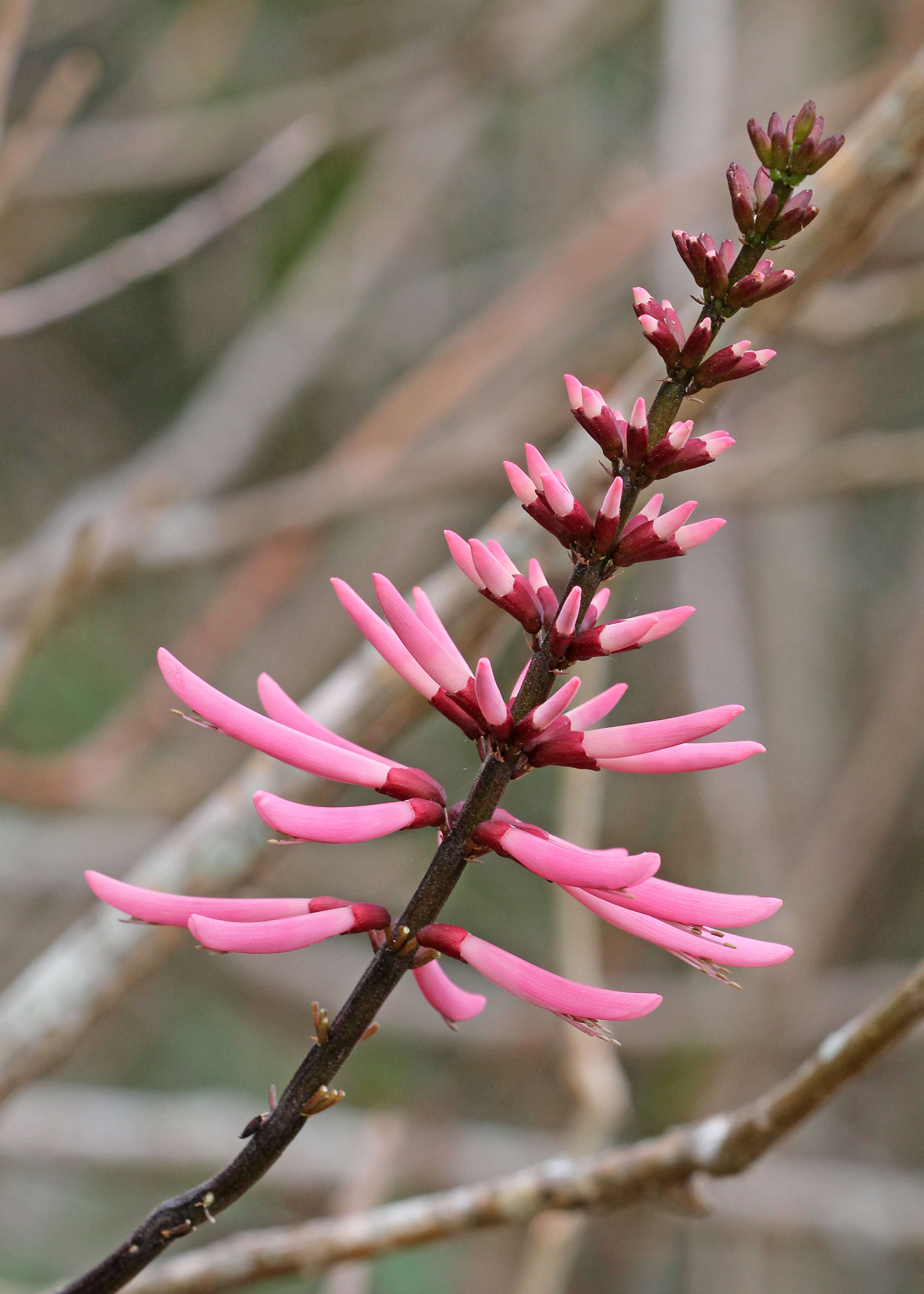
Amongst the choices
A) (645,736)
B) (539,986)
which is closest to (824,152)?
(645,736)

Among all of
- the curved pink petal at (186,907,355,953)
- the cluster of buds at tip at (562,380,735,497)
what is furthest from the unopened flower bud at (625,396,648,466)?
the curved pink petal at (186,907,355,953)

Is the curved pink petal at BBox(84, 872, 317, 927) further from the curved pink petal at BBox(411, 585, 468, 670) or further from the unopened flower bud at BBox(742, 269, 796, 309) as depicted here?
the unopened flower bud at BBox(742, 269, 796, 309)

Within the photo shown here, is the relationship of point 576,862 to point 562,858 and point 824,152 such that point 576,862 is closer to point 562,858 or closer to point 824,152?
point 562,858

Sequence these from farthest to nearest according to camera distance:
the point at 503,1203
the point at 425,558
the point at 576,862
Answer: the point at 425,558 → the point at 503,1203 → the point at 576,862

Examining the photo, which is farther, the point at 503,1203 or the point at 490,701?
the point at 503,1203

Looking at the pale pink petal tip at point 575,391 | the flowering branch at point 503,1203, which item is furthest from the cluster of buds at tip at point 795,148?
the flowering branch at point 503,1203

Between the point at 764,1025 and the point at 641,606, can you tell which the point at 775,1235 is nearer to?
the point at 764,1025

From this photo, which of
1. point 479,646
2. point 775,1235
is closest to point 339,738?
point 479,646
